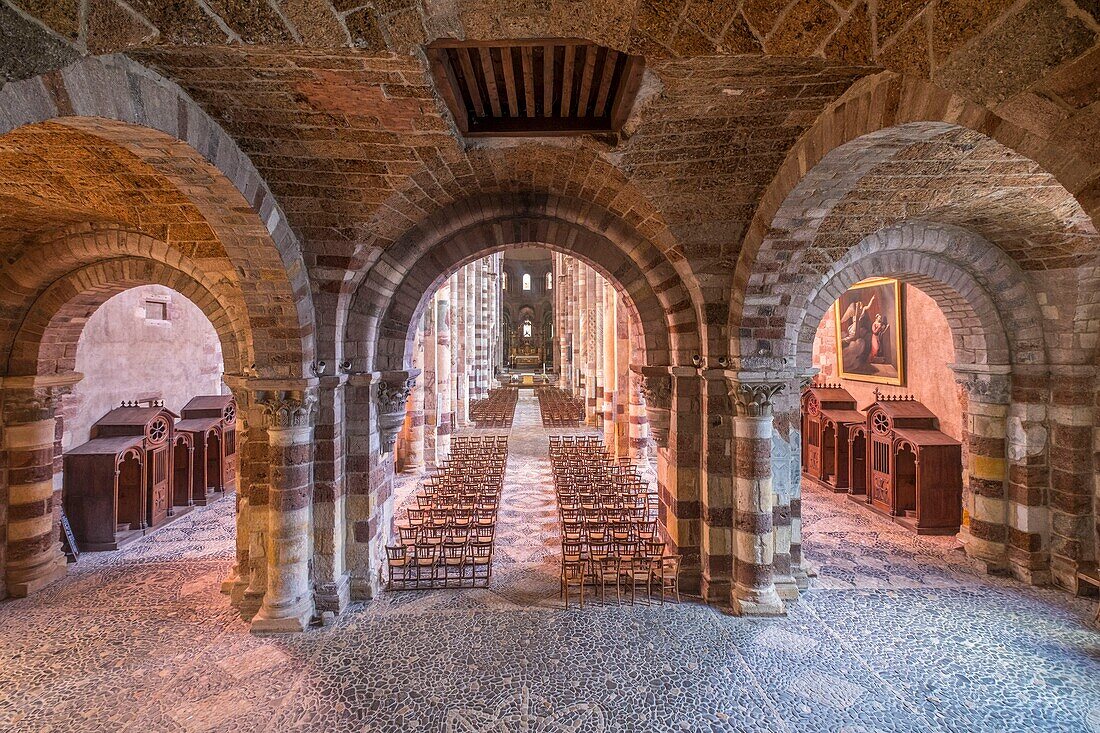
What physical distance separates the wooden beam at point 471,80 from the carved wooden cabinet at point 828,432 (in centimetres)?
1096

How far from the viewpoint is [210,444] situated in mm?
12195

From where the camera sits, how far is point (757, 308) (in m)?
6.42

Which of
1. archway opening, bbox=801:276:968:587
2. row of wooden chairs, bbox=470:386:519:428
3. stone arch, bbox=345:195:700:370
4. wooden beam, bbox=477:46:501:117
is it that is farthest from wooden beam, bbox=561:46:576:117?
row of wooden chairs, bbox=470:386:519:428

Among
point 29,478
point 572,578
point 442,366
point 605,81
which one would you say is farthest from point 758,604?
point 442,366

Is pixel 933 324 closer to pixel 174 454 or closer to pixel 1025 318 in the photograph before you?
pixel 1025 318

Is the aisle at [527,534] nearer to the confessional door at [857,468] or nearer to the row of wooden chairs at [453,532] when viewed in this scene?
the row of wooden chairs at [453,532]

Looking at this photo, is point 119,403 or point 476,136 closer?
point 476,136

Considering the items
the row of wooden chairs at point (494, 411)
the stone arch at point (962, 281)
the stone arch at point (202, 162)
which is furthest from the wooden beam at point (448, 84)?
the row of wooden chairs at point (494, 411)

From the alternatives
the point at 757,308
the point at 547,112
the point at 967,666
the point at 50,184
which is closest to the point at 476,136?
the point at 547,112

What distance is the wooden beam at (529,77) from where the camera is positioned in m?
4.05

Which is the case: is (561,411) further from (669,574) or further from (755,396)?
(755,396)

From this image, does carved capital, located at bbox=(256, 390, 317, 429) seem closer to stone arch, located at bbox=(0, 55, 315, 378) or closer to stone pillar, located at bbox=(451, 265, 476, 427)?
stone arch, located at bbox=(0, 55, 315, 378)

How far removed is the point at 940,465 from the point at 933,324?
2.99 m

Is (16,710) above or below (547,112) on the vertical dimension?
below
